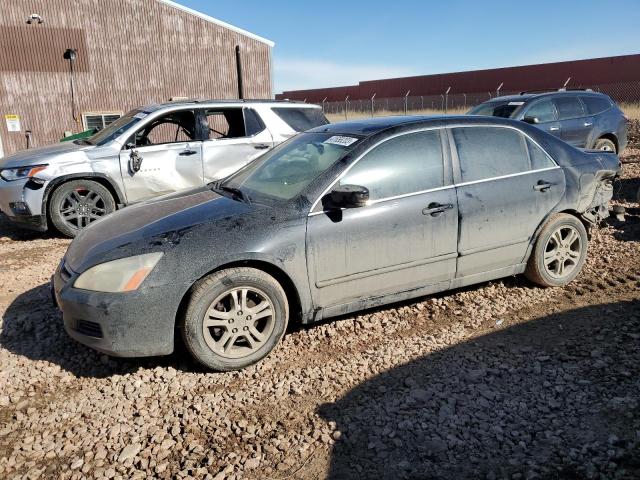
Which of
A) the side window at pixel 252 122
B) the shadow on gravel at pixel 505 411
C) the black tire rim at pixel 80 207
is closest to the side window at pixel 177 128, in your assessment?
the side window at pixel 252 122

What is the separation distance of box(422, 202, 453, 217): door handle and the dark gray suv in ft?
20.1

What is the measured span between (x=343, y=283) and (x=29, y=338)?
2.57 metres

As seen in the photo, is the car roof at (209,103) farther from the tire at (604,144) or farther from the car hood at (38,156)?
the tire at (604,144)

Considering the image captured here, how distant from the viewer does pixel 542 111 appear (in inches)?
373

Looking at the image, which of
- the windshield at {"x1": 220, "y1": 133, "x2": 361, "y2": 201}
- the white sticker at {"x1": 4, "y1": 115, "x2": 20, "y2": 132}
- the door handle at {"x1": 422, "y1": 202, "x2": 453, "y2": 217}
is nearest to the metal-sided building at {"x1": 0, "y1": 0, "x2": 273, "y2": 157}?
the white sticker at {"x1": 4, "y1": 115, "x2": 20, "y2": 132}

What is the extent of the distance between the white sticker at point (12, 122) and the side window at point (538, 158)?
17664 millimetres

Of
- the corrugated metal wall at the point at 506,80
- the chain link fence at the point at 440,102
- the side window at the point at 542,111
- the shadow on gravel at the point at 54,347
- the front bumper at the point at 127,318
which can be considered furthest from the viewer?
the corrugated metal wall at the point at 506,80

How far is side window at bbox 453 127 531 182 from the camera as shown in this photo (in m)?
4.08

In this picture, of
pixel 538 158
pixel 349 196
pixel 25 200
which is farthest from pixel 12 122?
pixel 538 158

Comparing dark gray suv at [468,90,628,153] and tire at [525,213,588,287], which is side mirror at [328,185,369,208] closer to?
tire at [525,213,588,287]

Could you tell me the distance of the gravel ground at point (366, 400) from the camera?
2.53 meters

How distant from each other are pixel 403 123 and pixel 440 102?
29.5m

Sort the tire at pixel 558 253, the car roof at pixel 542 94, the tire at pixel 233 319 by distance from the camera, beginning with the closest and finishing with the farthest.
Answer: the tire at pixel 233 319, the tire at pixel 558 253, the car roof at pixel 542 94

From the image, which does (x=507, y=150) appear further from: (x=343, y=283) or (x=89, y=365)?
(x=89, y=365)
